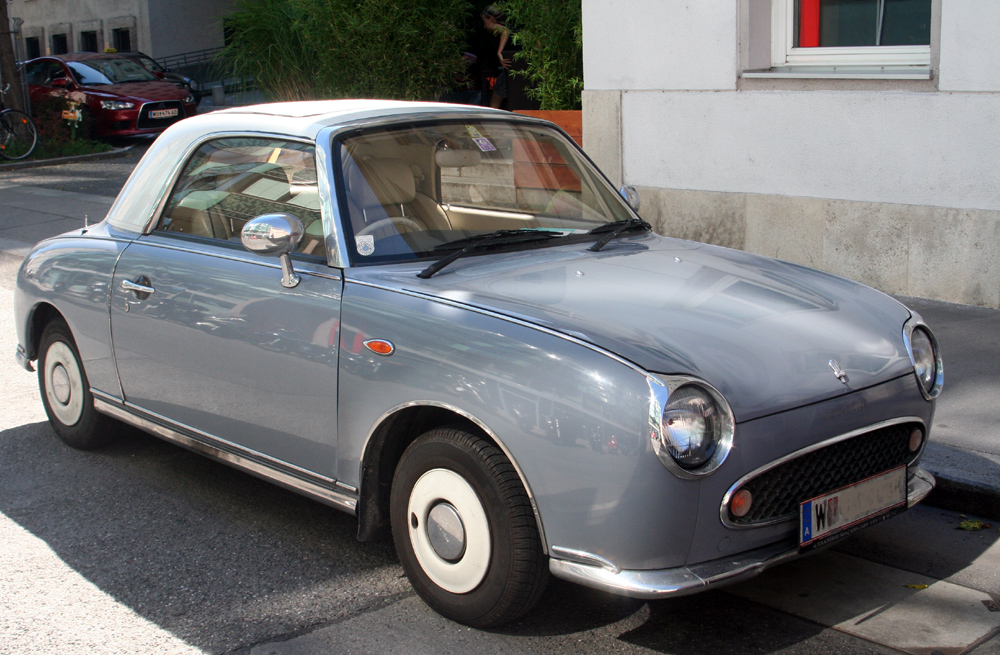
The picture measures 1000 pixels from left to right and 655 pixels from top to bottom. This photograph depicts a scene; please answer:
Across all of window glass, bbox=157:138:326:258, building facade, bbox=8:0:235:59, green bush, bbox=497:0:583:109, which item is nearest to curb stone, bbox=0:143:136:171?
green bush, bbox=497:0:583:109

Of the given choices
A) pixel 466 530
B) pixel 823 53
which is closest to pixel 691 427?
pixel 466 530

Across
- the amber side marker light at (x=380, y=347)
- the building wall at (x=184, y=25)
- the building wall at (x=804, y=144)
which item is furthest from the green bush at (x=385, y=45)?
the building wall at (x=184, y=25)

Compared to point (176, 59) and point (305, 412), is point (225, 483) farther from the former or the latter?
point (176, 59)

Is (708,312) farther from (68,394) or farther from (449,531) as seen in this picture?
(68,394)

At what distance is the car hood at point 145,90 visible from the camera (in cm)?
1994

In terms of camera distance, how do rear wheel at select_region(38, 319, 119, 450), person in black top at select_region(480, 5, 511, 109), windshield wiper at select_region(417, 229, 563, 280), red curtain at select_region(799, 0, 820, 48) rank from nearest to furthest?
1. windshield wiper at select_region(417, 229, 563, 280)
2. rear wheel at select_region(38, 319, 119, 450)
3. red curtain at select_region(799, 0, 820, 48)
4. person in black top at select_region(480, 5, 511, 109)

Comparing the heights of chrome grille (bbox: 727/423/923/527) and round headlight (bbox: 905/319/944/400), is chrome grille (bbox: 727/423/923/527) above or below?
below

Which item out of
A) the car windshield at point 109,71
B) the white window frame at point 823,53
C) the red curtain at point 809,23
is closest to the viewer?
the white window frame at point 823,53

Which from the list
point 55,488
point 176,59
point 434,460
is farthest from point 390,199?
point 176,59

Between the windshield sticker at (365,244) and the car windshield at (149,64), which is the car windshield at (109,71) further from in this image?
the windshield sticker at (365,244)

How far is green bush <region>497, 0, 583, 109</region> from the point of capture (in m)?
10.8

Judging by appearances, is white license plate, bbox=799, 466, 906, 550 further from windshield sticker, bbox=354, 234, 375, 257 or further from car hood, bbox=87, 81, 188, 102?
car hood, bbox=87, 81, 188, 102

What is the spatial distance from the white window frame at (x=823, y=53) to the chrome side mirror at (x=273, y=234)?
5441mm

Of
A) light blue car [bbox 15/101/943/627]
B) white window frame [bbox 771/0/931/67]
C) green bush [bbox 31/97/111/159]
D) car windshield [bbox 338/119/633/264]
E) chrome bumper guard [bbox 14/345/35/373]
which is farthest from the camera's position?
green bush [bbox 31/97/111/159]
